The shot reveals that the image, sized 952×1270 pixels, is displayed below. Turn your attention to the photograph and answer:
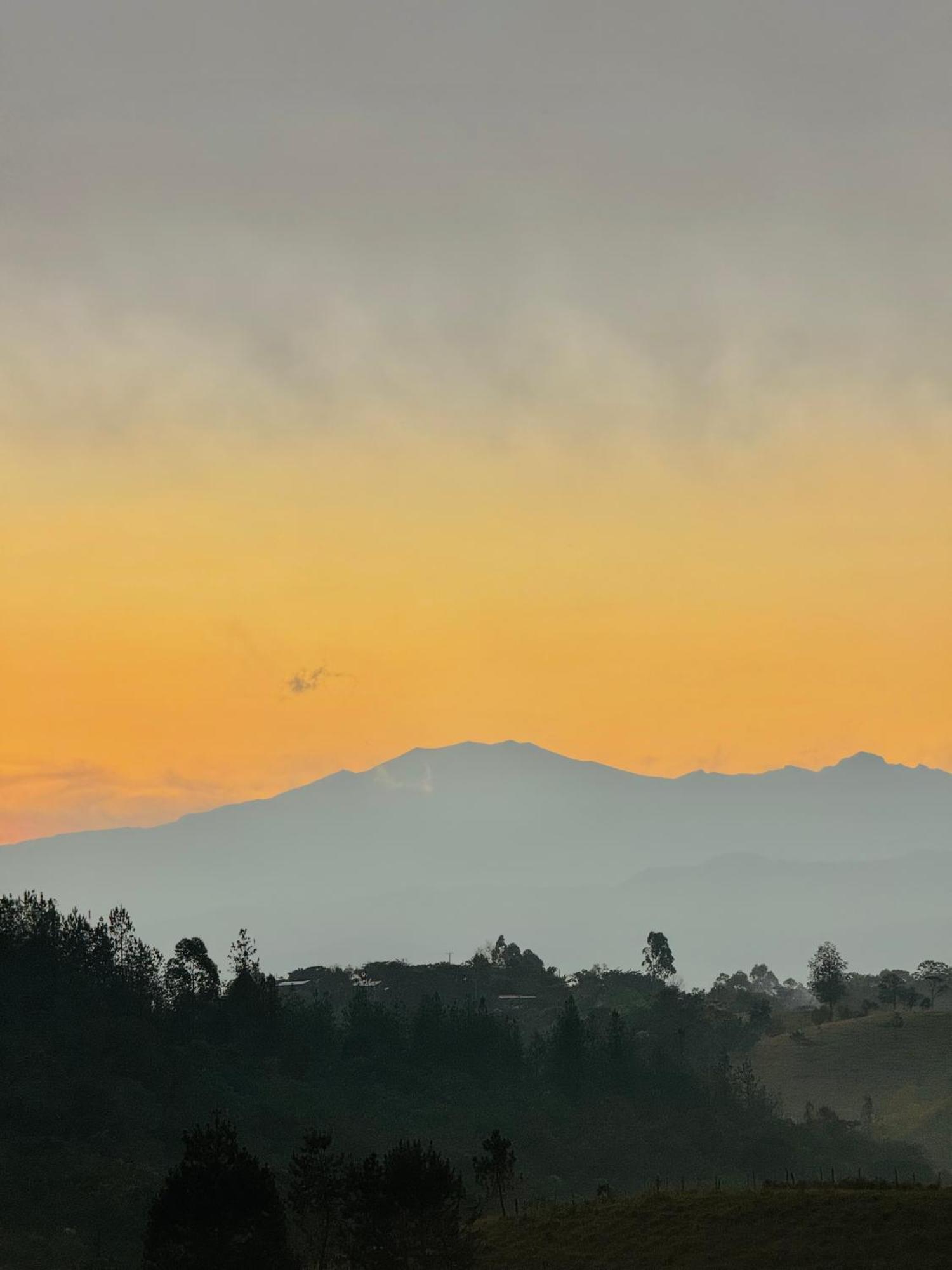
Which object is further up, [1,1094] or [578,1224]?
[1,1094]

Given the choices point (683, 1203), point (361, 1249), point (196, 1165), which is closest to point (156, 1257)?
point (196, 1165)

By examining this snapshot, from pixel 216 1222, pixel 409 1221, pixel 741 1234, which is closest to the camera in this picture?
pixel 216 1222

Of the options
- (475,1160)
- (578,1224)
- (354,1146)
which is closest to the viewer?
(578,1224)

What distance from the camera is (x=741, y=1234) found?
347 feet

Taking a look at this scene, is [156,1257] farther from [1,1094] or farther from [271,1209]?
[1,1094]

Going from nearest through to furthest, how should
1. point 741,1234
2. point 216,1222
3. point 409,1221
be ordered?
point 216,1222 < point 409,1221 < point 741,1234

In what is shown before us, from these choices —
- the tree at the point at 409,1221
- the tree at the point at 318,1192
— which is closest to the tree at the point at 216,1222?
the tree at the point at 409,1221

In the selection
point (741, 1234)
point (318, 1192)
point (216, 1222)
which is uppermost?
point (216, 1222)

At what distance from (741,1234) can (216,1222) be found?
37101 millimetres

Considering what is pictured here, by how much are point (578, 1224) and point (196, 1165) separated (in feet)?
104

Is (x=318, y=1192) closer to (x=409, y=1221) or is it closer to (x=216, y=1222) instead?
(x=409, y=1221)

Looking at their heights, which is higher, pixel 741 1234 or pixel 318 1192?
pixel 318 1192

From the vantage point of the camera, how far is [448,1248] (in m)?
104

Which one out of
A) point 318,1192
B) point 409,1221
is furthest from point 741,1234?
point 318,1192
